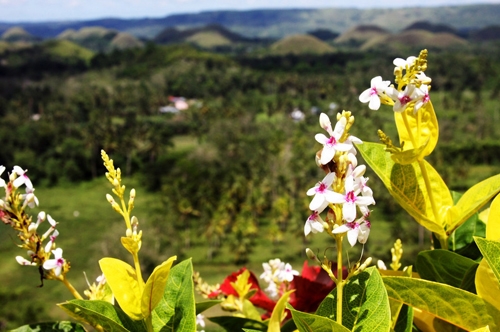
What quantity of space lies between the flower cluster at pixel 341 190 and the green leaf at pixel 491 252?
180 mm

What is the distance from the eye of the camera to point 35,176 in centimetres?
4712

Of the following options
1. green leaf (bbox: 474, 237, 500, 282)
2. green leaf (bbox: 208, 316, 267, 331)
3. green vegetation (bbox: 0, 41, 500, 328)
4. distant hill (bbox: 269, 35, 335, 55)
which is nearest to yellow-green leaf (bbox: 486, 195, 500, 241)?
green leaf (bbox: 474, 237, 500, 282)

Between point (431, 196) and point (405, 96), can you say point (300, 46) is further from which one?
point (405, 96)

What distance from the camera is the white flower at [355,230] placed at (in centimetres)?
76

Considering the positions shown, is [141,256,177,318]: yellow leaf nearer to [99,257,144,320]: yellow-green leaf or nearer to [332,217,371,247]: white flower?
[99,257,144,320]: yellow-green leaf

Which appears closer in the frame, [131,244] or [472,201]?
[131,244]

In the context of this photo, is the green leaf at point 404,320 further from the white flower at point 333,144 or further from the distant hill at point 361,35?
the distant hill at point 361,35

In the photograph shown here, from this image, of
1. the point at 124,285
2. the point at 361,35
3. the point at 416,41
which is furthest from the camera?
the point at 361,35

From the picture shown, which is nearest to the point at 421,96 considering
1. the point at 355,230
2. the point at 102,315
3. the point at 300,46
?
the point at 355,230

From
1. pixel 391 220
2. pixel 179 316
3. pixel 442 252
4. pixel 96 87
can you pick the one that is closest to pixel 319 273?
pixel 442 252

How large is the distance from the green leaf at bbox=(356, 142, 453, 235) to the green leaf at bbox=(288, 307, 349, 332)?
0.37 m

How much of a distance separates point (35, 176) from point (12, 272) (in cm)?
1626

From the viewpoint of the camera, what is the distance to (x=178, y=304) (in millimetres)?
946

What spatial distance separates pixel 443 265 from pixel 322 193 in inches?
16.9
